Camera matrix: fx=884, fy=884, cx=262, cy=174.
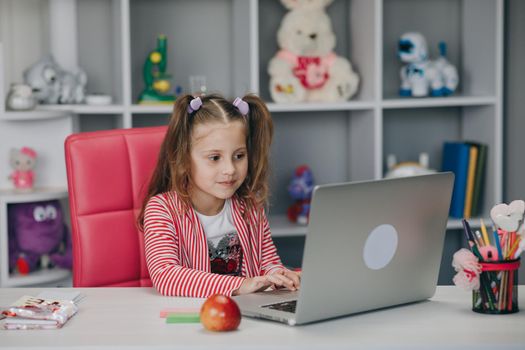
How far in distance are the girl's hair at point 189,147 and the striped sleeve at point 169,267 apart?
7 centimetres

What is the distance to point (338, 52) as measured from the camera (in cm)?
341

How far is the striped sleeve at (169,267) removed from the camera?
169cm

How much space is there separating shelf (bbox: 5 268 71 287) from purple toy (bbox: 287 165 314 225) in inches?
33.0

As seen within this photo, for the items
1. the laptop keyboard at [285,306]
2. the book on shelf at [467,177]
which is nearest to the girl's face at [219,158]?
the laptop keyboard at [285,306]

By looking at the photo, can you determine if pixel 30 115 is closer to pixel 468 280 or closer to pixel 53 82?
pixel 53 82

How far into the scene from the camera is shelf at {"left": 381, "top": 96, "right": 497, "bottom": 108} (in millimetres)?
3113

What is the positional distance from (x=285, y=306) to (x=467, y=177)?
1.84 meters

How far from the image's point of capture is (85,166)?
1.99 metres

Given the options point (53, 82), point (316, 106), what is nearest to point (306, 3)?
point (316, 106)

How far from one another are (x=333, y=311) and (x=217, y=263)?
1.96 feet

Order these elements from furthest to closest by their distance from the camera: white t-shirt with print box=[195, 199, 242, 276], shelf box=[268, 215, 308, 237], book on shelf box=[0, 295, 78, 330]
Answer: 1. shelf box=[268, 215, 308, 237]
2. white t-shirt with print box=[195, 199, 242, 276]
3. book on shelf box=[0, 295, 78, 330]

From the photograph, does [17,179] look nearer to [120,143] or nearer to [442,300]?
[120,143]

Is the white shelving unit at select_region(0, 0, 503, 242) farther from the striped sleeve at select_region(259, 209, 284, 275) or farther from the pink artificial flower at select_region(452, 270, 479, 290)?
the pink artificial flower at select_region(452, 270, 479, 290)

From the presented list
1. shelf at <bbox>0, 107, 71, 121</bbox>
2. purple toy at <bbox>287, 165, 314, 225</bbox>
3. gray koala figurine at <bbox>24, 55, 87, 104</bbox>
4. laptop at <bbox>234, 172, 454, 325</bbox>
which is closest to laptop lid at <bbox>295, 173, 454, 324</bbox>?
laptop at <bbox>234, 172, 454, 325</bbox>
